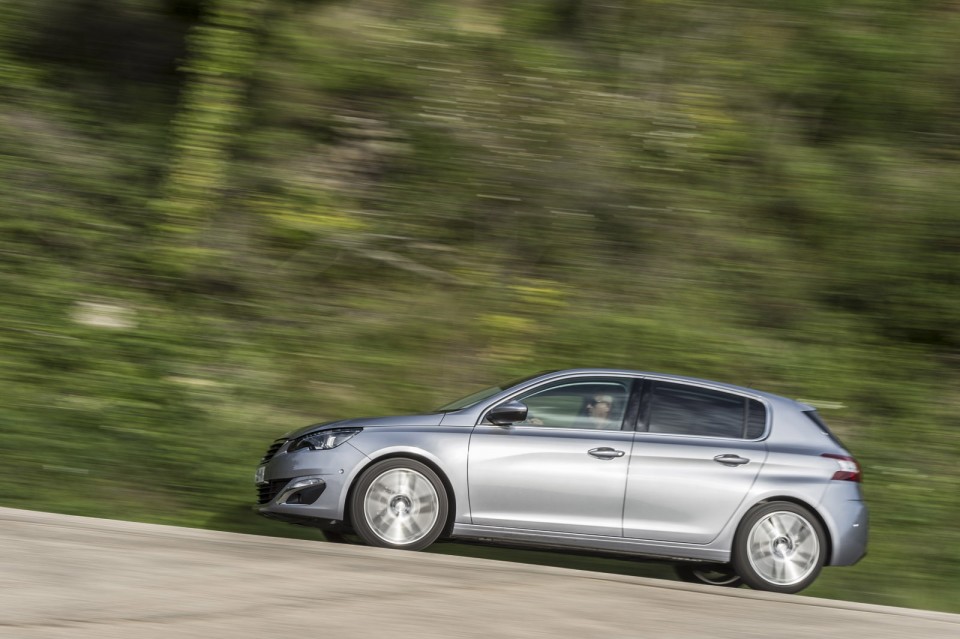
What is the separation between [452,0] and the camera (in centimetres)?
1476

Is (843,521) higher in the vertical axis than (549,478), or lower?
lower

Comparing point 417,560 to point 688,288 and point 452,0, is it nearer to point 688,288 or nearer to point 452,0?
point 688,288

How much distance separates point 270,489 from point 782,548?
387 centimetres

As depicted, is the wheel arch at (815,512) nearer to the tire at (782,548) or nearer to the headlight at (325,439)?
the tire at (782,548)

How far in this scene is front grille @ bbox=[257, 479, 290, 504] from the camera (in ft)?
25.7

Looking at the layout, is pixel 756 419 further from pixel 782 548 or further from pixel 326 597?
pixel 326 597

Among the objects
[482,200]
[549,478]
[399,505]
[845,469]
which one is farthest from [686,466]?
[482,200]

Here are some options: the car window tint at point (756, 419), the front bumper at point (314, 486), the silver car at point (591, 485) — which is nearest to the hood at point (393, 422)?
the silver car at point (591, 485)

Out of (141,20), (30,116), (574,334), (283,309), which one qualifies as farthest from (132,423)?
(141,20)

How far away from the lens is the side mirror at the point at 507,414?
7.75 metres

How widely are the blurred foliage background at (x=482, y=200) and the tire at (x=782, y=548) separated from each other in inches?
150

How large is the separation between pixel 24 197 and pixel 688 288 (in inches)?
337

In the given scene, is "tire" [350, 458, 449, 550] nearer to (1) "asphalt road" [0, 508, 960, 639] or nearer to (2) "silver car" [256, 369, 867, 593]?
(2) "silver car" [256, 369, 867, 593]

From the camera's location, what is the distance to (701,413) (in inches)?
317
